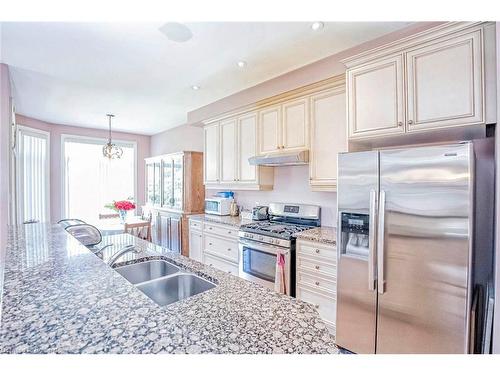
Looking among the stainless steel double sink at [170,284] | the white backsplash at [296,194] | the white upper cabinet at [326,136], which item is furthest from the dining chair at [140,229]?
the white upper cabinet at [326,136]

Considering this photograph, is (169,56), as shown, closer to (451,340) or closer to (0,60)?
(0,60)

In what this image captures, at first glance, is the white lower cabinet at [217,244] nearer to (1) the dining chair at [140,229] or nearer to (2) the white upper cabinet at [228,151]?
(2) the white upper cabinet at [228,151]

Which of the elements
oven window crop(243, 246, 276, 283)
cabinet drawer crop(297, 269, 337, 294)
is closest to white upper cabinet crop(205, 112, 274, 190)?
oven window crop(243, 246, 276, 283)

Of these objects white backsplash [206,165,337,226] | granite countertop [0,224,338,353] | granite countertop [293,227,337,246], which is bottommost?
granite countertop [293,227,337,246]

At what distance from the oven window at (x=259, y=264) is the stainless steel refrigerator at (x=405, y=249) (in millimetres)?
720

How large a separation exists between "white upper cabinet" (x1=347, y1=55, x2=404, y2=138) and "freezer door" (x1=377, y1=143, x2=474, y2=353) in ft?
1.01

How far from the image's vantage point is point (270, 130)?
297 centimetres

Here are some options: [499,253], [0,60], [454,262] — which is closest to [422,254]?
[454,262]

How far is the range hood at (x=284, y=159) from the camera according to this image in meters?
2.56

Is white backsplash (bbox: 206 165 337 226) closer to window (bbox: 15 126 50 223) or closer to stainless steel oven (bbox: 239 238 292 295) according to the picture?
stainless steel oven (bbox: 239 238 292 295)

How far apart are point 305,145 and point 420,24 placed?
4.19 feet

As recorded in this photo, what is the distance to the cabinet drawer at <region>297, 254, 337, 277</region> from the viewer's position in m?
2.05

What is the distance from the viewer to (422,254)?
5.05ft
